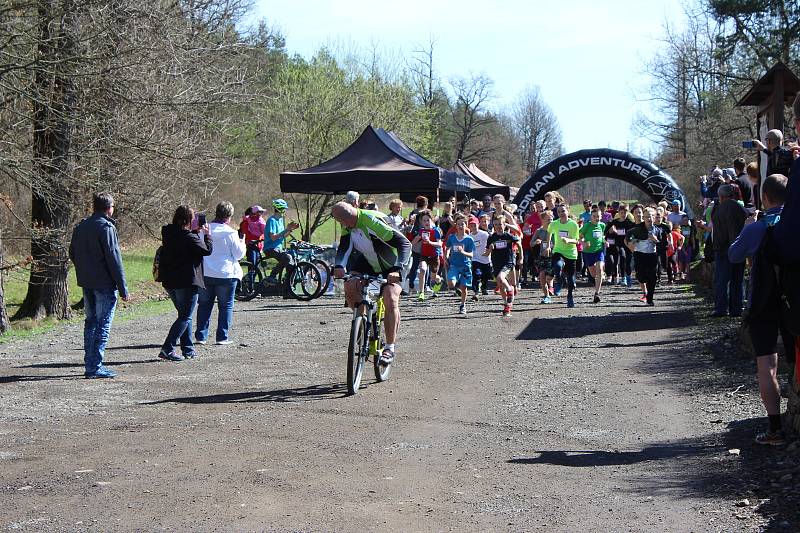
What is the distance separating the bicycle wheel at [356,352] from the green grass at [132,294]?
7.54m

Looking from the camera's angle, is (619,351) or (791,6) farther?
(791,6)

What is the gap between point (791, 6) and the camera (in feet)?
124

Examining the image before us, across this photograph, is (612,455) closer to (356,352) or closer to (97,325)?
(356,352)

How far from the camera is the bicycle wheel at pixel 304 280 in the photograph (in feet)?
73.4

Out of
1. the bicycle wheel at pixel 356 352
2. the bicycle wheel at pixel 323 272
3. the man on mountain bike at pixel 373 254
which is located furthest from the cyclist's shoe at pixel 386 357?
the bicycle wheel at pixel 323 272

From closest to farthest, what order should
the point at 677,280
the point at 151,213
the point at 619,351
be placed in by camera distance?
the point at 619,351
the point at 151,213
the point at 677,280

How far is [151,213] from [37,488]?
14459mm

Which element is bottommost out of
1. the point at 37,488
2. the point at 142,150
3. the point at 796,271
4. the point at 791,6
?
the point at 37,488

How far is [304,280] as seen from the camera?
22.5m

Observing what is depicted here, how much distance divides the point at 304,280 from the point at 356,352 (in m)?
12.4

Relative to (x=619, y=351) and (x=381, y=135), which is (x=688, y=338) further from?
(x=381, y=135)

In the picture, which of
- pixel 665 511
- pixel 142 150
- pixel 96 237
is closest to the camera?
pixel 665 511

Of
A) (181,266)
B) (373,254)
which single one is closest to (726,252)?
(373,254)

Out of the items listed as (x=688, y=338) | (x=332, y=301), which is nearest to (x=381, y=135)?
(x=332, y=301)
